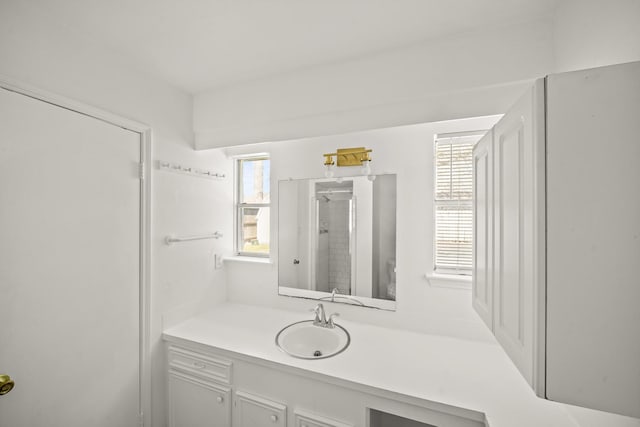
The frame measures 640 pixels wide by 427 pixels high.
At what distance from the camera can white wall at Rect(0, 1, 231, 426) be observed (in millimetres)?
1270

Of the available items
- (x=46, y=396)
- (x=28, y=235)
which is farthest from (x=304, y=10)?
(x=46, y=396)

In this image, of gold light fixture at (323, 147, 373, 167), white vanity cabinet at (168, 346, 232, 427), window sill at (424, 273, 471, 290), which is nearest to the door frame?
white vanity cabinet at (168, 346, 232, 427)

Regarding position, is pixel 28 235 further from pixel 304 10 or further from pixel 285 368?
pixel 304 10

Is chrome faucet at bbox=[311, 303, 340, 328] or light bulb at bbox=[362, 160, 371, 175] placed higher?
light bulb at bbox=[362, 160, 371, 175]

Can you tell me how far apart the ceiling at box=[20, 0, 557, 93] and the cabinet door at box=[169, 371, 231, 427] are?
1993 mm

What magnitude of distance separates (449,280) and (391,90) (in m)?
1.21

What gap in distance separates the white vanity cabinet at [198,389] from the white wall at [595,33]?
7.08ft

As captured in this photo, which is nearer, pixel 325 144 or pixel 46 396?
pixel 46 396

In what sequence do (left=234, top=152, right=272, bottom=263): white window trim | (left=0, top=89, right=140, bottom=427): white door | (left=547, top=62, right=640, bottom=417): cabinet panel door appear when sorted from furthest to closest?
(left=234, top=152, right=272, bottom=263): white window trim → (left=0, top=89, right=140, bottom=427): white door → (left=547, top=62, right=640, bottom=417): cabinet panel door

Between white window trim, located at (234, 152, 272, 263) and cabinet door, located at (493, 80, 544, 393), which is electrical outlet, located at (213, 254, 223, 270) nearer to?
white window trim, located at (234, 152, 272, 263)

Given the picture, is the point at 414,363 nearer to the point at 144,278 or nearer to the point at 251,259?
the point at 251,259

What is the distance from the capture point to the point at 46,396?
1.32 m

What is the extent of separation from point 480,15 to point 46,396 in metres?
2.76

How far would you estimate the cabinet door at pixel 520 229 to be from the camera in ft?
2.30
